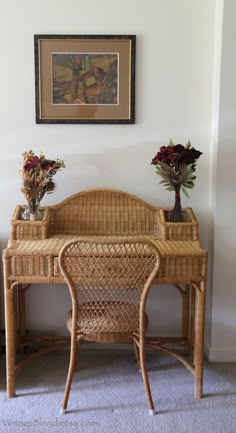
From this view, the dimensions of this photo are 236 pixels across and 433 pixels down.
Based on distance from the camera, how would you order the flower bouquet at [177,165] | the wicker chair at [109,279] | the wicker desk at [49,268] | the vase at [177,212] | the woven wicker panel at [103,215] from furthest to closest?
the woven wicker panel at [103,215]
the vase at [177,212]
the flower bouquet at [177,165]
the wicker desk at [49,268]
the wicker chair at [109,279]

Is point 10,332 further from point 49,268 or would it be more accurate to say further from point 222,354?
point 222,354

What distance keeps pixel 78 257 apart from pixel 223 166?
103 cm

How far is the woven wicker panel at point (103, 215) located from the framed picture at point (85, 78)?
1.52 ft

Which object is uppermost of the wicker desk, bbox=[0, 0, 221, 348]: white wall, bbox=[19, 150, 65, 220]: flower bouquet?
bbox=[0, 0, 221, 348]: white wall

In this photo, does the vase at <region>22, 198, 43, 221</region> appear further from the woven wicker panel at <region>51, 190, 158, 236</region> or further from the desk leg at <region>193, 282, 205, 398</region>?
the desk leg at <region>193, 282, 205, 398</region>

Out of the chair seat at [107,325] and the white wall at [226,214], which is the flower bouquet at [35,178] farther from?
the white wall at [226,214]

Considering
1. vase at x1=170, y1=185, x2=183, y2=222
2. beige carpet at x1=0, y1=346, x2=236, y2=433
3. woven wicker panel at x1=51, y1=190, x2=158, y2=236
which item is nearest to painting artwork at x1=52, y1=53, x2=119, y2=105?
woven wicker panel at x1=51, y1=190, x2=158, y2=236

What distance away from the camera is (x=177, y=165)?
2.57 metres

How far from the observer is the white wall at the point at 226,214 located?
2.58 metres

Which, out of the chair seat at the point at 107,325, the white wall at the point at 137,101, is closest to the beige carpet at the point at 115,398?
the chair seat at the point at 107,325

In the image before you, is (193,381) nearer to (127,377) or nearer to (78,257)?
(127,377)

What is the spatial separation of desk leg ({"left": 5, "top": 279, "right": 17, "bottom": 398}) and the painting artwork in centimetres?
114

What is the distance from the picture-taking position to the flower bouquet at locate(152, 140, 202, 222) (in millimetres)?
2543

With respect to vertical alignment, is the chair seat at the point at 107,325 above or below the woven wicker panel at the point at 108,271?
below
